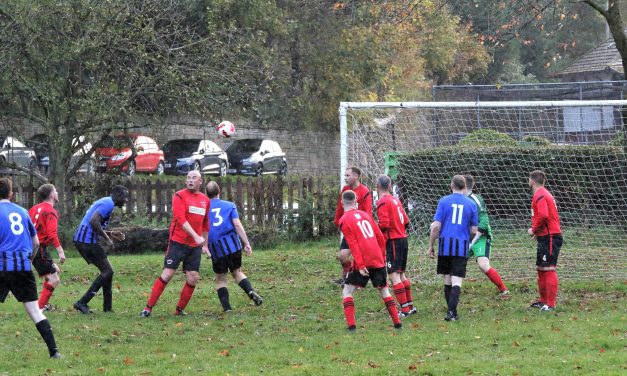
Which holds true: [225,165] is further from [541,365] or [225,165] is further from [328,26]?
[541,365]

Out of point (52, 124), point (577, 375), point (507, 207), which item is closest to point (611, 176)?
point (507, 207)

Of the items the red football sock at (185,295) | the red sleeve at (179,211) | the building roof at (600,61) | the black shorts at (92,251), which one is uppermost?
the building roof at (600,61)

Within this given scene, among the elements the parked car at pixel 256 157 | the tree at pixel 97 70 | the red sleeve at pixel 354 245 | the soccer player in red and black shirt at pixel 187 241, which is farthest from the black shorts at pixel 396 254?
the parked car at pixel 256 157

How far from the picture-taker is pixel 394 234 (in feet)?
39.3

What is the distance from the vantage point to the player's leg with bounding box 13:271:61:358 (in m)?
9.30

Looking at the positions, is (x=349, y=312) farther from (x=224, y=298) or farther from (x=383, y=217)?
(x=224, y=298)

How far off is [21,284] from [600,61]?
124ft

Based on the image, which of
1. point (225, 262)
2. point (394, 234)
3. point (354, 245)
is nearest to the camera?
point (354, 245)

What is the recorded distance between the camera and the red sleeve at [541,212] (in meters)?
12.1

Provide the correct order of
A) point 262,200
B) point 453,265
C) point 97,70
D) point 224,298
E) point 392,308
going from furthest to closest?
point 262,200
point 97,70
point 224,298
point 453,265
point 392,308

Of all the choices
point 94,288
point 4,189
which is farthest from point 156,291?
point 4,189

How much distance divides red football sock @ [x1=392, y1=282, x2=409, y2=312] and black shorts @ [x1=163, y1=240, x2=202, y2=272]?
8.28 feet

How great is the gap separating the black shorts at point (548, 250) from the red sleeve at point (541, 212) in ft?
0.62

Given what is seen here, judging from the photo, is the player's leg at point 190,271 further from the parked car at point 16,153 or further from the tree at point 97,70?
the parked car at point 16,153
